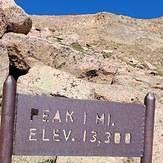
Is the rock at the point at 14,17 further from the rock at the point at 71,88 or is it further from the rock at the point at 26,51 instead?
the rock at the point at 71,88

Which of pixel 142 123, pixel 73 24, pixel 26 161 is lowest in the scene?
pixel 26 161

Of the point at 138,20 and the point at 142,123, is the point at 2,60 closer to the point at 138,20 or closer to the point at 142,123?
the point at 142,123

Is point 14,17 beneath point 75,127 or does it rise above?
above

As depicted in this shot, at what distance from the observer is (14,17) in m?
8.70

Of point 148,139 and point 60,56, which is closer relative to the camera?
point 148,139

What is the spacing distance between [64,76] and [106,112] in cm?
379

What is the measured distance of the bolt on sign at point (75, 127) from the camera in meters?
2.91

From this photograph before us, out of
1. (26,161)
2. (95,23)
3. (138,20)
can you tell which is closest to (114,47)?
(95,23)

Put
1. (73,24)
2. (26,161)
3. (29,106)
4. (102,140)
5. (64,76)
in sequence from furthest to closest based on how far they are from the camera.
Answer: (73,24)
(64,76)
(26,161)
(102,140)
(29,106)

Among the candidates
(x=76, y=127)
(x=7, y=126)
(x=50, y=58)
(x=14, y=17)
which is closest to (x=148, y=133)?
(x=76, y=127)

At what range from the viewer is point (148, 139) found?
130 inches

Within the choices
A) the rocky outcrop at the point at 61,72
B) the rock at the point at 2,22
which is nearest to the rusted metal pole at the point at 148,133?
the rocky outcrop at the point at 61,72

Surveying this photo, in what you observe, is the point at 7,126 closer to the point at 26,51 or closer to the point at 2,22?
the point at 26,51

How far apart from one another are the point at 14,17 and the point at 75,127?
6.02m
